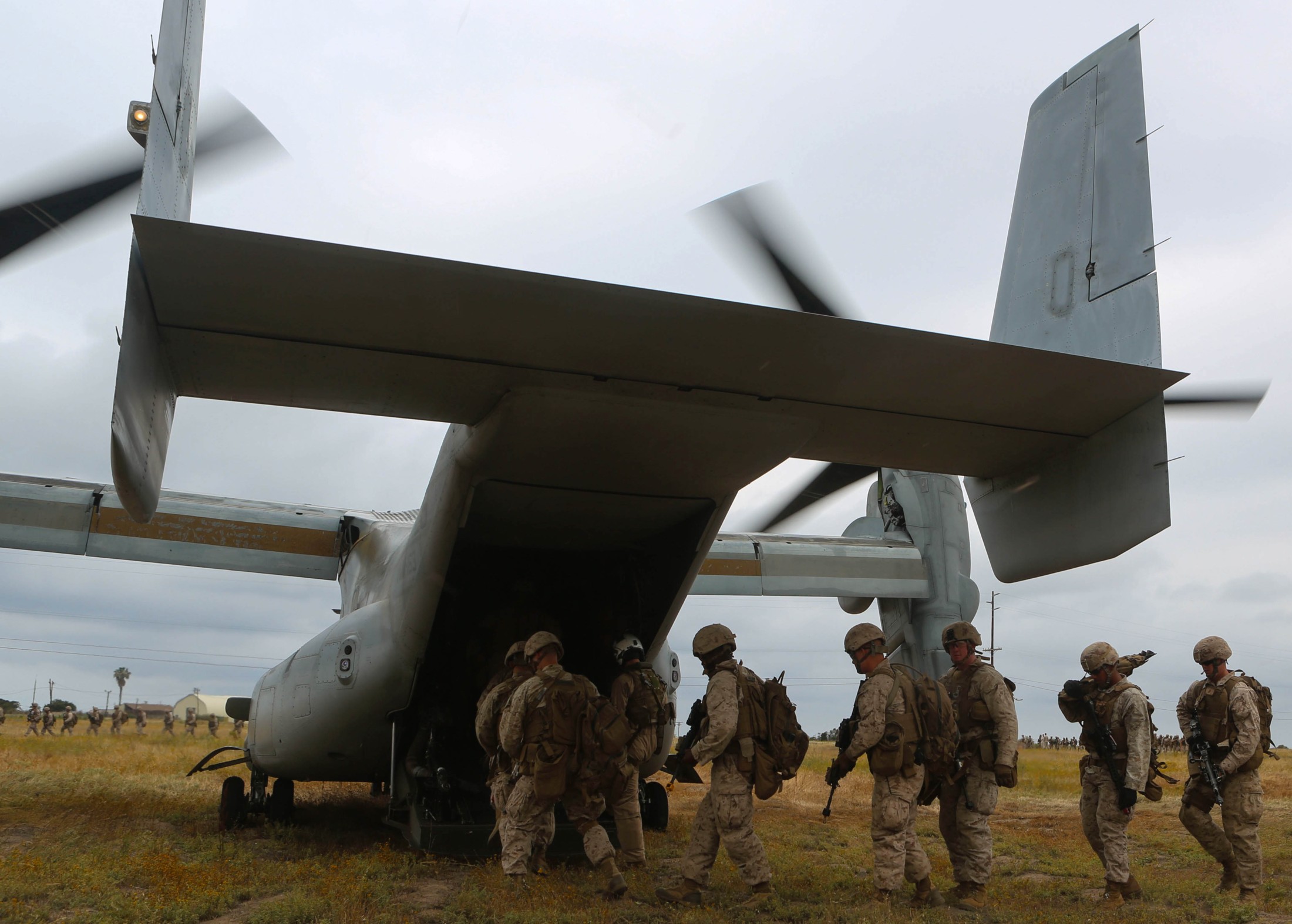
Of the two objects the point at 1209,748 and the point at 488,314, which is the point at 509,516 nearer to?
the point at 488,314

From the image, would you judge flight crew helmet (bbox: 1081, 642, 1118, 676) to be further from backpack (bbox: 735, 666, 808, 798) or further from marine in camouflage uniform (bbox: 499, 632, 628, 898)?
marine in camouflage uniform (bbox: 499, 632, 628, 898)

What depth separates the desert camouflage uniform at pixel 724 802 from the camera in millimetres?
5848

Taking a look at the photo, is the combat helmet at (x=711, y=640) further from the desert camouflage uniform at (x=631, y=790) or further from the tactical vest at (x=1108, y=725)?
the tactical vest at (x=1108, y=725)

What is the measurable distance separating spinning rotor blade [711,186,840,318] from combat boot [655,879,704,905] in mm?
3562

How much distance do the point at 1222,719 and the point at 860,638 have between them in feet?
8.79

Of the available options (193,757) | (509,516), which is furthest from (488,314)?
(193,757)

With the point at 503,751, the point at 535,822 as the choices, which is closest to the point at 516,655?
the point at 503,751

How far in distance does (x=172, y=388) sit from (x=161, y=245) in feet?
4.79

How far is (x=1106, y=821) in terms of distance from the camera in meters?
6.41

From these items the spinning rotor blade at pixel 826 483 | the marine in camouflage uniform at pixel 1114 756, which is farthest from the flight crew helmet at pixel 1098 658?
the spinning rotor blade at pixel 826 483

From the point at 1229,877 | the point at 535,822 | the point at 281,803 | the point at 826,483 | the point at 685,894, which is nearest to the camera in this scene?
the point at 685,894

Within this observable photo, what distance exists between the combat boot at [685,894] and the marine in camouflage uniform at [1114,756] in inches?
106

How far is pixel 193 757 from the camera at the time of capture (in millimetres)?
18969

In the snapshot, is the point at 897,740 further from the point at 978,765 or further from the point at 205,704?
the point at 205,704
